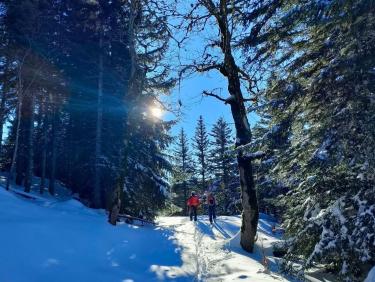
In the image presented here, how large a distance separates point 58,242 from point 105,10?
499 inches

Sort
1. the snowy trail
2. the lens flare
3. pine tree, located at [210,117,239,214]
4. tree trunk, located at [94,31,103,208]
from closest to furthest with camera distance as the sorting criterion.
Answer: the snowy trail, the lens flare, tree trunk, located at [94,31,103,208], pine tree, located at [210,117,239,214]

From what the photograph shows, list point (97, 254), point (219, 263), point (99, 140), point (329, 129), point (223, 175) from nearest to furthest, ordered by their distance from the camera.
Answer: point (329, 129)
point (97, 254)
point (219, 263)
point (99, 140)
point (223, 175)

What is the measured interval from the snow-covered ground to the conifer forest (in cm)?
5

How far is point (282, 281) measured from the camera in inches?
306

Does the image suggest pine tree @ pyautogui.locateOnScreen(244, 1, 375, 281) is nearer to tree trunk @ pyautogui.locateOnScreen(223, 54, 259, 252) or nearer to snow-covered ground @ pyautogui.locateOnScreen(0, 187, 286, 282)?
snow-covered ground @ pyautogui.locateOnScreen(0, 187, 286, 282)

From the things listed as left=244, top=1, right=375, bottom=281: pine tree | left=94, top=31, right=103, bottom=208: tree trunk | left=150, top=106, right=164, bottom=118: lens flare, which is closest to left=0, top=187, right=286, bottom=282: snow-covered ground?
left=244, top=1, right=375, bottom=281: pine tree

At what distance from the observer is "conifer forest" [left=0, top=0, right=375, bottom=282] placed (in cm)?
674

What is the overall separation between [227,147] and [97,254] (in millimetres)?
6136

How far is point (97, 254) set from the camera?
866cm

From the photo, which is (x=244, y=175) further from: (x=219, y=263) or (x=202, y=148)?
(x=202, y=148)

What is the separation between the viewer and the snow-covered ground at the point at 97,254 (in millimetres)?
6816

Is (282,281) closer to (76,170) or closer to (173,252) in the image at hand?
(173,252)

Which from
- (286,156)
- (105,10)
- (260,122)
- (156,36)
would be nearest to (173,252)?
(286,156)

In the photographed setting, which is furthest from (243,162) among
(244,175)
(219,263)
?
(219,263)
